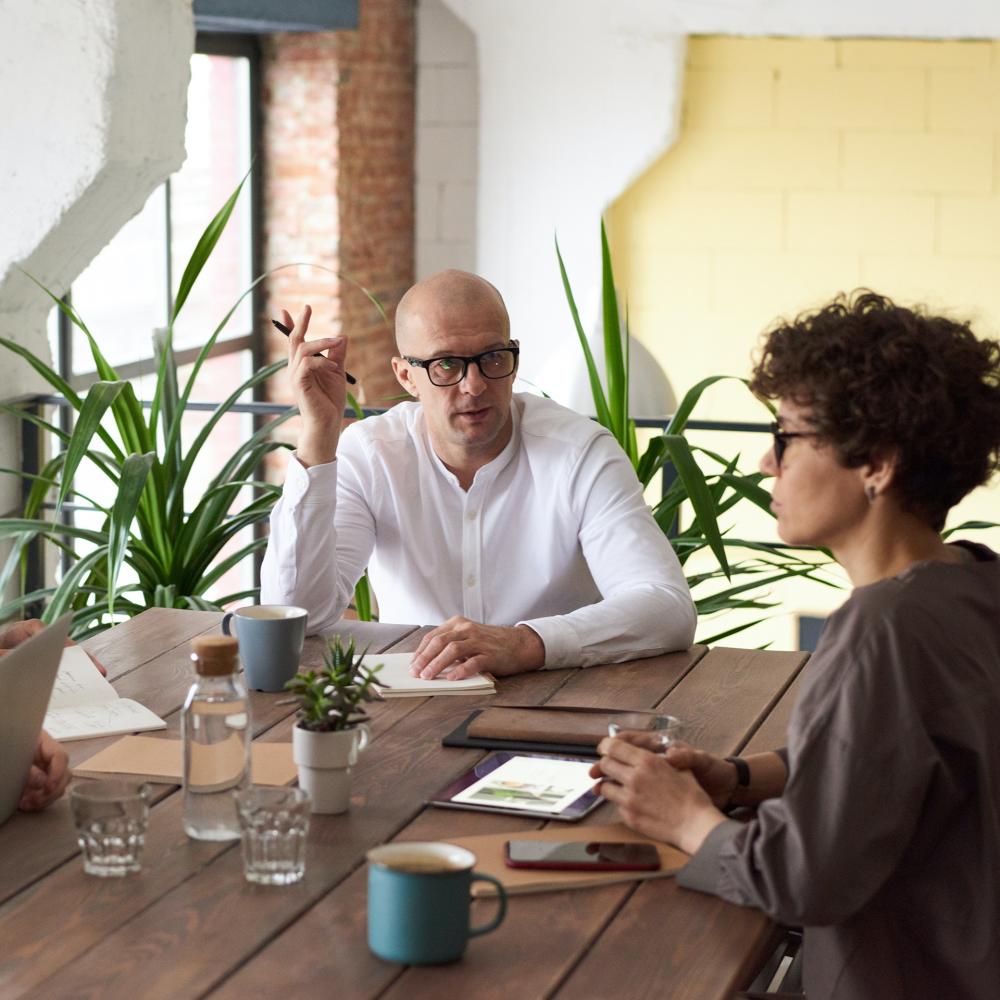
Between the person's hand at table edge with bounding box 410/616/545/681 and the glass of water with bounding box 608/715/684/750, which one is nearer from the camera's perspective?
the glass of water with bounding box 608/715/684/750

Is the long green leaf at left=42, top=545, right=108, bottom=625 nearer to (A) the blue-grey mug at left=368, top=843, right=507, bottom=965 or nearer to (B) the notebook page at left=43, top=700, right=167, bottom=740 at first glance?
(B) the notebook page at left=43, top=700, right=167, bottom=740

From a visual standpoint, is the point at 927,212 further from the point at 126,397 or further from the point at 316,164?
the point at 126,397

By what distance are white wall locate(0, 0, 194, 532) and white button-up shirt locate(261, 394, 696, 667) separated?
1251 millimetres

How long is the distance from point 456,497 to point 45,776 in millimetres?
1131

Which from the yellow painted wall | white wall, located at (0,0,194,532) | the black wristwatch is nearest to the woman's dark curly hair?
the black wristwatch

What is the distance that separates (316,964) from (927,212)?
179 inches

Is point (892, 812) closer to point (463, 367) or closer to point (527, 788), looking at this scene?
point (527, 788)

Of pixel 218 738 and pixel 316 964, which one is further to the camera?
pixel 218 738

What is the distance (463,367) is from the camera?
2.50 metres

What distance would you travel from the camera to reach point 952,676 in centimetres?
136

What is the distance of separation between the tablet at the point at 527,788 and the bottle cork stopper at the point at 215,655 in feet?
0.96

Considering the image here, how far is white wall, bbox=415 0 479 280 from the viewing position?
19.0ft

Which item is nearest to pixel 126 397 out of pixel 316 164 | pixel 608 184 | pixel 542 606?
pixel 542 606

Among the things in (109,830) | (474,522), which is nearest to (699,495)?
(474,522)
